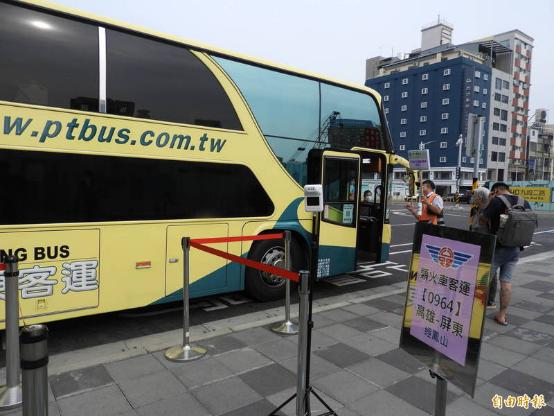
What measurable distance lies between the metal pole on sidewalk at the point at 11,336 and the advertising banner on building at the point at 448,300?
3.10m

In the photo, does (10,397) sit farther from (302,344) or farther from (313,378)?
(313,378)

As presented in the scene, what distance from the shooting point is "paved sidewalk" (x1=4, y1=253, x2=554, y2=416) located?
11.3ft

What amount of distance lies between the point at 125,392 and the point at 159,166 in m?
2.59

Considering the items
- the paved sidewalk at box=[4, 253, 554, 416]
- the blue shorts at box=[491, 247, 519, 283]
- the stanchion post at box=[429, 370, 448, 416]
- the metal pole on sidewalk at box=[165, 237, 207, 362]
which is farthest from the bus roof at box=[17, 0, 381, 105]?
the stanchion post at box=[429, 370, 448, 416]

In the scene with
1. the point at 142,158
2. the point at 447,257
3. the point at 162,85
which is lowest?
the point at 447,257

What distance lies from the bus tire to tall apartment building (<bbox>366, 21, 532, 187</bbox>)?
61.7 m

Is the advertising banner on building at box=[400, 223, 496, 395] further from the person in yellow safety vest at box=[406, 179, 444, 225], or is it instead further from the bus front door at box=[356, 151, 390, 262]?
the bus front door at box=[356, 151, 390, 262]

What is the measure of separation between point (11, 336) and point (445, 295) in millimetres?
3427

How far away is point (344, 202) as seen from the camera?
7.18m

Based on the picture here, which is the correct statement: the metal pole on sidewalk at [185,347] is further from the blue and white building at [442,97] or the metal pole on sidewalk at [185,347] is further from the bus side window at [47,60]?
the blue and white building at [442,97]

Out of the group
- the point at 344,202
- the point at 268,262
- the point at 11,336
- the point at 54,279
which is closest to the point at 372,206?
the point at 344,202

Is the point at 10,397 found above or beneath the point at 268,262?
beneath

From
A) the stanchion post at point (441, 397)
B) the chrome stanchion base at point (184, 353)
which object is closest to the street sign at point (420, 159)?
the chrome stanchion base at point (184, 353)

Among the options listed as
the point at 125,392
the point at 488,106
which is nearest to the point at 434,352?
the point at 125,392
